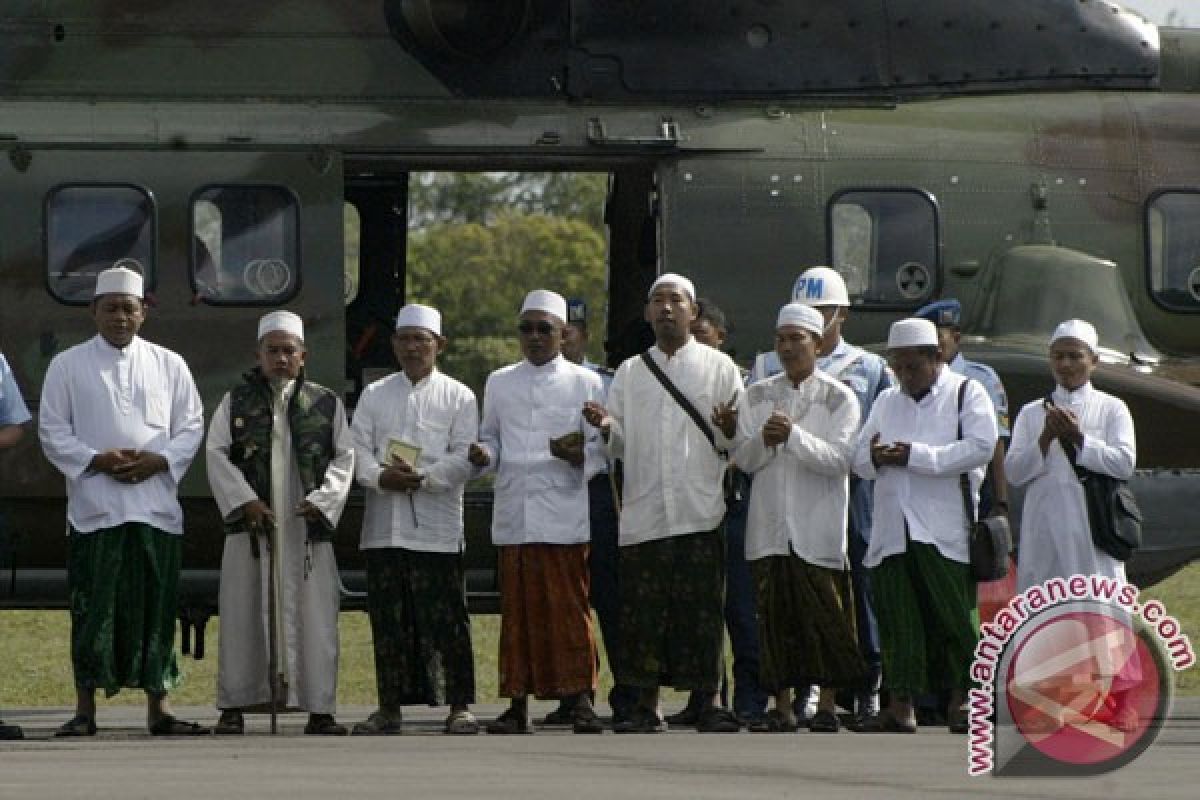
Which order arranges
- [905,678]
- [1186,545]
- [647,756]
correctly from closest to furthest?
[647,756] < [905,678] < [1186,545]

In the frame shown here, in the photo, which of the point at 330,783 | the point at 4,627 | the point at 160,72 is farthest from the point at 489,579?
the point at 4,627

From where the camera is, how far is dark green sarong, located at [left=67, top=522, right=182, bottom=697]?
13.8 metres

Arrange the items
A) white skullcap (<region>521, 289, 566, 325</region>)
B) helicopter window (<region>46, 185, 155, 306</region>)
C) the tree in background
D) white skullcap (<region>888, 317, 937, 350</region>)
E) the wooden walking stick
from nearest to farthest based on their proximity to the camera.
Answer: white skullcap (<region>888, 317, 937, 350</region>) → the wooden walking stick → white skullcap (<region>521, 289, 566, 325</region>) → helicopter window (<region>46, 185, 155, 306</region>) → the tree in background

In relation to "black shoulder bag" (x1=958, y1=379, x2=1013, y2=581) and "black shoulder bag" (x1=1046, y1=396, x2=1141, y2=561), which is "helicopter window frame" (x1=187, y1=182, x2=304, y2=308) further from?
"black shoulder bag" (x1=1046, y1=396, x2=1141, y2=561)

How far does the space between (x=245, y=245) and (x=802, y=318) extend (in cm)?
353

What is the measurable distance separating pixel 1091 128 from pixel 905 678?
468 centimetres

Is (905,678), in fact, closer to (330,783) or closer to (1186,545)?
(1186,545)

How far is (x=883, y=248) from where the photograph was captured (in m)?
16.5

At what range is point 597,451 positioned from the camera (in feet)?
46.5

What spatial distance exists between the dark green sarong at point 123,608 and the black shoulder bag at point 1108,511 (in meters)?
4.36

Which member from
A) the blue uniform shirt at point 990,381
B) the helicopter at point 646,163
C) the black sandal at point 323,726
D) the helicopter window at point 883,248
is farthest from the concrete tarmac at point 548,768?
the helicopter window at point 883,248

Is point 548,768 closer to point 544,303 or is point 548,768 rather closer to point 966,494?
point 966,494

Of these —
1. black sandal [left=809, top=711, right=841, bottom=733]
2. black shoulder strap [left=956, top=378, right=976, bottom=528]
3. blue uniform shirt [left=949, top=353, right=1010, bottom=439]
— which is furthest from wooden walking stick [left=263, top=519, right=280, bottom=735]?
blue uniform shirt [left=949, top=353, right=1010, bottom=439]

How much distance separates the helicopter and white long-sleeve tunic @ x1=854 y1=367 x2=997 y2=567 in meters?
1.89
